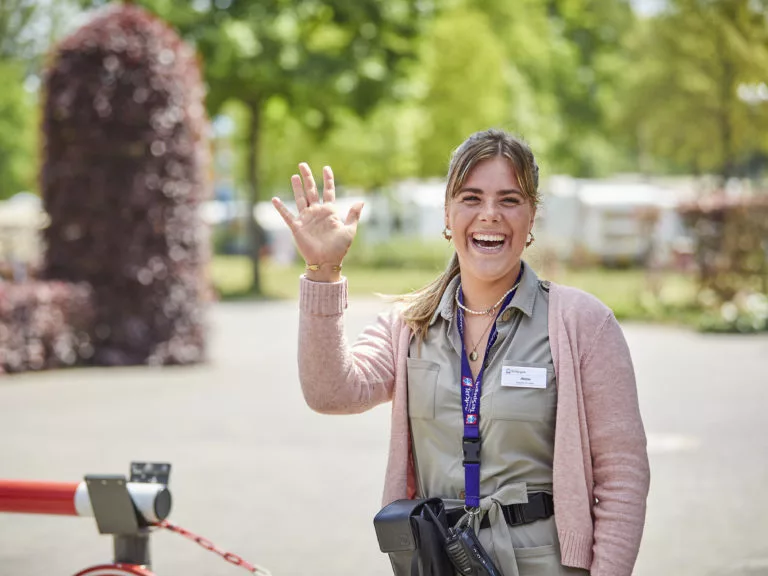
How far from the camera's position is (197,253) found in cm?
1560

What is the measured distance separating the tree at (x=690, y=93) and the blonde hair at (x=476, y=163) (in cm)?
2067

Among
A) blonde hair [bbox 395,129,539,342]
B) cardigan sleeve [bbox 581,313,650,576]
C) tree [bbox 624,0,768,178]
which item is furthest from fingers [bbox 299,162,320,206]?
tree [bbox 624,0,768,178]

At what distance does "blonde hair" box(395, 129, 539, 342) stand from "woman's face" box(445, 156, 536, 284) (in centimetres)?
2

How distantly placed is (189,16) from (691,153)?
24381 millimetres

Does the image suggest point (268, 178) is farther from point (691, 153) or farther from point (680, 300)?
point (680, 300)

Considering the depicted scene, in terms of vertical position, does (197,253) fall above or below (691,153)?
below

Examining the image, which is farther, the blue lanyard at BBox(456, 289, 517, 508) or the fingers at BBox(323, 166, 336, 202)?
the fingers at BBox(323, 166, 336, 202)

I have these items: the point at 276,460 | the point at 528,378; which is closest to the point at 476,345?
the point at 528,378

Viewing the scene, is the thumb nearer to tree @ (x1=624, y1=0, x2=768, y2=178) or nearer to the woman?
the woman

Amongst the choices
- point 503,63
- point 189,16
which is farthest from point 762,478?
point 503,63

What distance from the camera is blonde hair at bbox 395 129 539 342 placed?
2887 millimetres

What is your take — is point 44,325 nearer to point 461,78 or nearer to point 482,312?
point 482,312

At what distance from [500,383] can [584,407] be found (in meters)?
0.21

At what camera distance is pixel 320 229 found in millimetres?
2922
